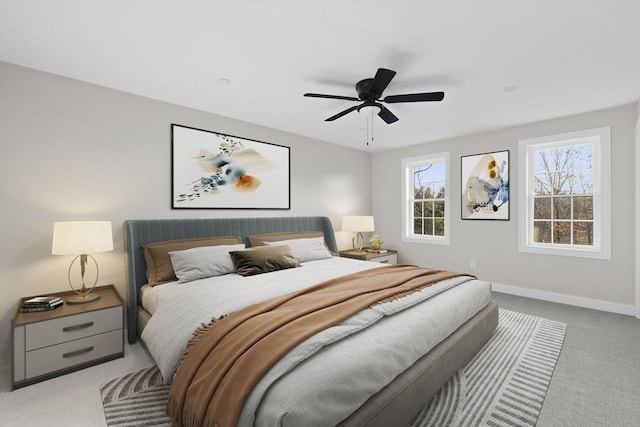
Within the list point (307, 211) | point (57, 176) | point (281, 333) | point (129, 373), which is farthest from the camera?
point (307, 211)

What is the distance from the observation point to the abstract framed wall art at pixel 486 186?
431 cm

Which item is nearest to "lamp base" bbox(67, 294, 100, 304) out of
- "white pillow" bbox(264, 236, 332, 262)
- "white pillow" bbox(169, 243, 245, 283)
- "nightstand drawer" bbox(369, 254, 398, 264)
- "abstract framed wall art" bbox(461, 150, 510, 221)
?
"white pillow" bbox(169, 243, 245, 283)

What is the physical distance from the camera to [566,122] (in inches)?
149

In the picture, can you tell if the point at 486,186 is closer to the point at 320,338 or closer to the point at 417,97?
the point at 417,97

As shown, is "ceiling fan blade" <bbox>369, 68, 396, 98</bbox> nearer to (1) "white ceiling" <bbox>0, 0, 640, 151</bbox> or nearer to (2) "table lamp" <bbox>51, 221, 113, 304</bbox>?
(1) "white ceiling" <bbox>0, 0, 640, 151</bbox>

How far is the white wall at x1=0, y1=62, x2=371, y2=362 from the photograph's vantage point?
2.42 meters

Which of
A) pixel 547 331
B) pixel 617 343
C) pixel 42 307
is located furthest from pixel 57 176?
pixel 617 343

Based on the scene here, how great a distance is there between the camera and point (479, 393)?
1.99 metres

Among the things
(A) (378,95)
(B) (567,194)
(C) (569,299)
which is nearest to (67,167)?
(A) (378,95)

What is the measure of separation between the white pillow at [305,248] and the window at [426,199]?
7.31ft

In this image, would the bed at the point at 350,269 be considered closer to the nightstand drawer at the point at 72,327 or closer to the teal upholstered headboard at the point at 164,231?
the teal upholstered headboard at the point at 164,231

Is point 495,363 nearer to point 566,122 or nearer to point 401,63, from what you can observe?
point 401,63

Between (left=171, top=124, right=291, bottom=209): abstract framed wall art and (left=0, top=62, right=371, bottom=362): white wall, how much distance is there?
10 cm

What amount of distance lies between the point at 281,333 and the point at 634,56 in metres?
3.37
